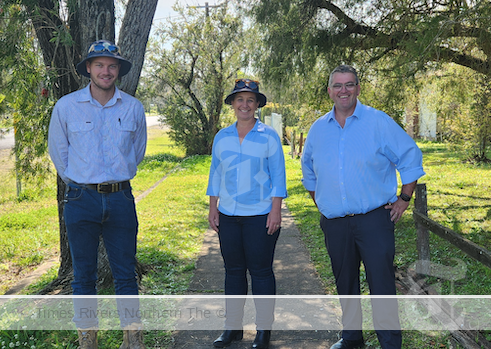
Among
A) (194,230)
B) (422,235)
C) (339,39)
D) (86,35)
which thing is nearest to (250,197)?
(422,235)

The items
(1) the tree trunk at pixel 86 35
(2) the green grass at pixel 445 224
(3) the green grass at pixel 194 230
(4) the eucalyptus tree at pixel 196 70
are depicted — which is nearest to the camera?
(3) the green grass at pixel 194 230

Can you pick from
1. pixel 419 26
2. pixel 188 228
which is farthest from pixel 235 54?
pixel 419 26

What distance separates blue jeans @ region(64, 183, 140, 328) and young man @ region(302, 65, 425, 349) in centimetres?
147

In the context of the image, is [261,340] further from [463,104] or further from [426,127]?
[426,127]

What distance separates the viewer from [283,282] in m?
5.56

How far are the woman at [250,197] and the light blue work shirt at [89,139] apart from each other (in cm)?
77

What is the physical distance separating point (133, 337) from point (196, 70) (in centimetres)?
2205

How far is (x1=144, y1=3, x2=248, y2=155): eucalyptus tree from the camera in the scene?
23.8m

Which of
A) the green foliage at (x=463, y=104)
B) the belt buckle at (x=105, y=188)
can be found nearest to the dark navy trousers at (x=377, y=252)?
the belt buckle at (x=105, y=188)

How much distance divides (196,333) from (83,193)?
1.57 m

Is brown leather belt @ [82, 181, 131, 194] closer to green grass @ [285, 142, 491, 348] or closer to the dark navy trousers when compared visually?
the dark navy trousers

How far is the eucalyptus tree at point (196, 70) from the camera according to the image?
23.8 metres

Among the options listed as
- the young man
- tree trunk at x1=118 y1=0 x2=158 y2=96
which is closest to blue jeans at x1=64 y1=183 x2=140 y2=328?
the young man

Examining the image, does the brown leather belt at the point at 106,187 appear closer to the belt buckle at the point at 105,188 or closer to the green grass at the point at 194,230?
the belt buckle at the point at 105,188
